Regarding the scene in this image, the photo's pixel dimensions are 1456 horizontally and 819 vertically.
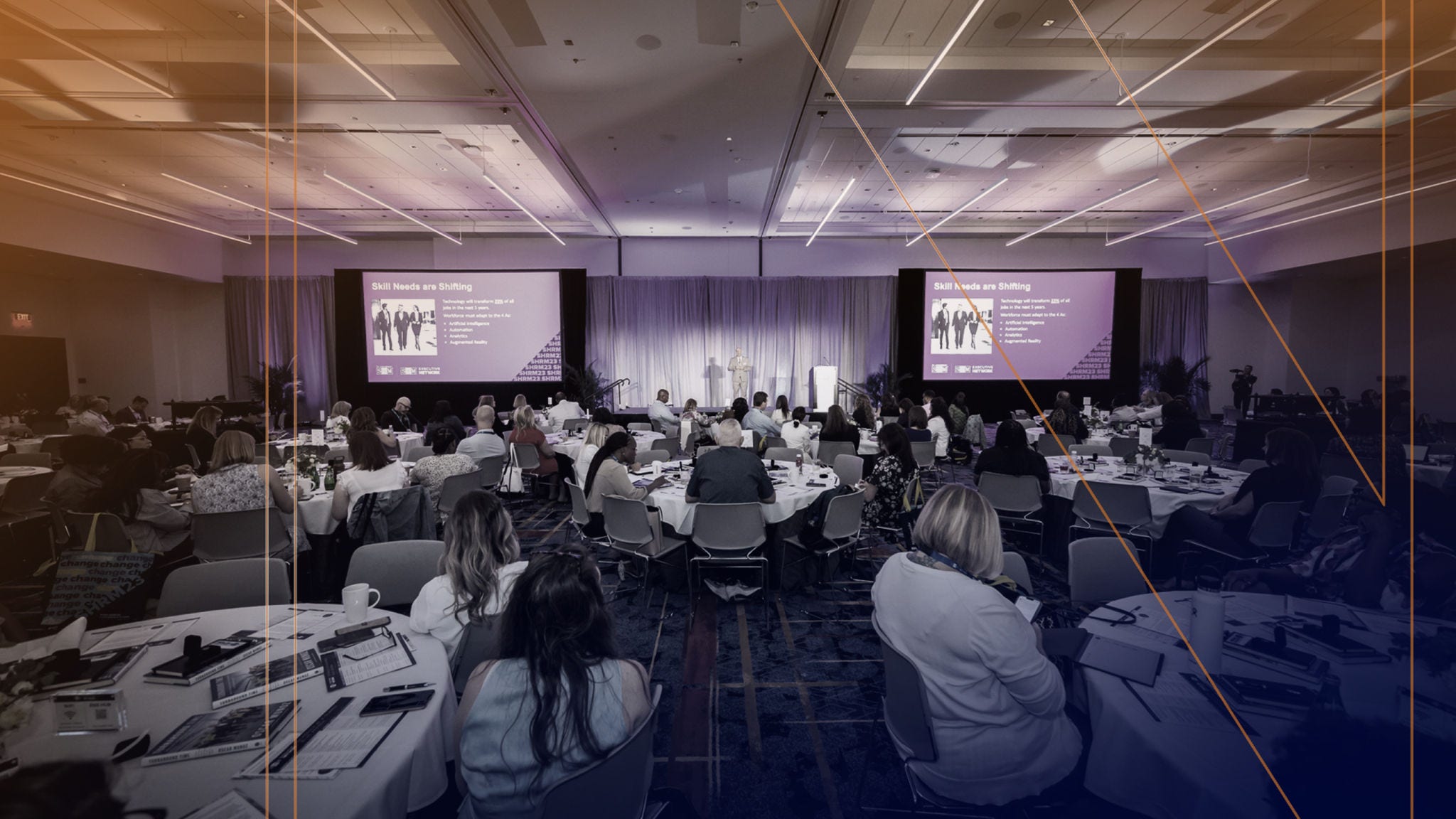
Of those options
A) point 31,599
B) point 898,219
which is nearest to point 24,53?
point 31,599

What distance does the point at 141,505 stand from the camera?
3.64 m

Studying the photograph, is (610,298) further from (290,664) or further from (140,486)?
(290,664)

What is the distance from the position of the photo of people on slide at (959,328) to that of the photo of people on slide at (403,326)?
10987mm

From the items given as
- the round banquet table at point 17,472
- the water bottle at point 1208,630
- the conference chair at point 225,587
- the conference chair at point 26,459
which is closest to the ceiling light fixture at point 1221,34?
the water bottle at point 1208,630

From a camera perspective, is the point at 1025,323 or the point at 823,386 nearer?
the point at 1025,323

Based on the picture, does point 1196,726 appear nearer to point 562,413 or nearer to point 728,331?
point 562,413

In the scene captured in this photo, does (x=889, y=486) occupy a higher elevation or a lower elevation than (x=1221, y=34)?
lower

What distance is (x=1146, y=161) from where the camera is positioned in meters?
8.63

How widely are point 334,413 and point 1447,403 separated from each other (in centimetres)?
1987

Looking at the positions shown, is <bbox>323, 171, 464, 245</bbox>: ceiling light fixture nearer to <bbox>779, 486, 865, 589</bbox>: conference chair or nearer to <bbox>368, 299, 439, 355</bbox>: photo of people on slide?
<bbox>368, 299, 439, 355</bbox>: photo of people on slide

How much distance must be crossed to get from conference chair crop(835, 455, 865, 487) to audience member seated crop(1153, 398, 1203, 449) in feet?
10.8

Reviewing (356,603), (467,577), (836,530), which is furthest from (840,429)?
(356,603)

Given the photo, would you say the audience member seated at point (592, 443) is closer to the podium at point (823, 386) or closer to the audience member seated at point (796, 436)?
the audience member seated at point (796, 436)

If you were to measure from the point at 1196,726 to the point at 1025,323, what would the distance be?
498 inches
